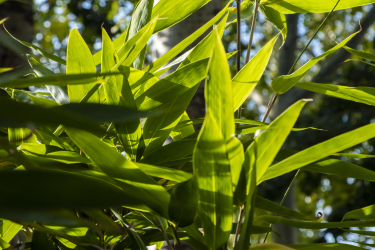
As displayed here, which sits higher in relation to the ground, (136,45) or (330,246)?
(136,45)

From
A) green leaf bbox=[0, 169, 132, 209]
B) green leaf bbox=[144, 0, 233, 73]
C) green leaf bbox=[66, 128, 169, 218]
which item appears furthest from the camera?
green leaf bbox=[144, 0, 233, 73]

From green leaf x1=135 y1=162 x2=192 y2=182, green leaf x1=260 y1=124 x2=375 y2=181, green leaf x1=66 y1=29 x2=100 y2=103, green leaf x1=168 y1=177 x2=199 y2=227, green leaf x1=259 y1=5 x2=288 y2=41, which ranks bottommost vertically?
green leaf x1=168 y1=177 x2=199 y2=227

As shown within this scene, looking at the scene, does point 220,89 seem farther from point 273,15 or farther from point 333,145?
point 273,15

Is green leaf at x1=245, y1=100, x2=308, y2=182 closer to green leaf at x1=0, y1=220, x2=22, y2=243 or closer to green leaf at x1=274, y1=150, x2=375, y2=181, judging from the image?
green leaf at x1=274, y1=150, x2=375, y2=181

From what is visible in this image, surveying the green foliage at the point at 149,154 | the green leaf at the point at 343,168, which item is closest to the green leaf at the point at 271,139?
the green foliage at the point at 149,154

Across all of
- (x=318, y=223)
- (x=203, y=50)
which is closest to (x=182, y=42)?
(x=203, y=50)

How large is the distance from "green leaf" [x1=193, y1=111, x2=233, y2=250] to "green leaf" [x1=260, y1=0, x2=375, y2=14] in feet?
0.98

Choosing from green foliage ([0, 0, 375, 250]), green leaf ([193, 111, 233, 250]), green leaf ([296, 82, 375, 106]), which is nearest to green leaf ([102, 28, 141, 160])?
green foliage ([0, 0, 375, 250])

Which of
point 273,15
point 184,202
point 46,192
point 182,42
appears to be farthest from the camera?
point 273,15

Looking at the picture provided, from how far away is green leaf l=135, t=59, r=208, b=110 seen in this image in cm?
30

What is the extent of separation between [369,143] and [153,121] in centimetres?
383

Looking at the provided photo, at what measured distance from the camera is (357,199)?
3.33 metres

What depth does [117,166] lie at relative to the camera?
23cm

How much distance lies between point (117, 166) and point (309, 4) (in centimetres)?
35
